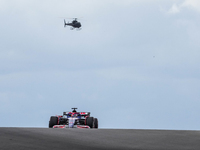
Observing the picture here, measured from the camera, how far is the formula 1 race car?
23.5m

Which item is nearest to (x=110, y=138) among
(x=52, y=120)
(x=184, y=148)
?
(x=184, y=148)

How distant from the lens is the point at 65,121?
25453 millimetres

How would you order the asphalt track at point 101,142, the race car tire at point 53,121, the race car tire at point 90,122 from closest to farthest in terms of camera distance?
1. the asphalt track at point 101,142
2. the race car tire at point 90,122
3. the race car tire at point 53,121

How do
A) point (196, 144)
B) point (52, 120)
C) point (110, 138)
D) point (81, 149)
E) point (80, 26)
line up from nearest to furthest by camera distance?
point (81, 149) → point (196, 144) → point (110, 138) → point (52, 120) → point (80, 26)

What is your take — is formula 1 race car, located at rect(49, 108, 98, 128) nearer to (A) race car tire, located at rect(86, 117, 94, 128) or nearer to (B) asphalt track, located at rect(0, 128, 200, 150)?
(A) race car tire, located at rect(86, 117, 94, 128)

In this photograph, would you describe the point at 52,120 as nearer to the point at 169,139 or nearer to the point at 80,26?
the point at 169,139

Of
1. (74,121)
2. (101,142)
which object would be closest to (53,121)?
(74,121)

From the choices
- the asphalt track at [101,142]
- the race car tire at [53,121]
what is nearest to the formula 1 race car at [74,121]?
the race car tire at [53,121]

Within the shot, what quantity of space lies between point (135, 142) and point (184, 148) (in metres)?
1.57

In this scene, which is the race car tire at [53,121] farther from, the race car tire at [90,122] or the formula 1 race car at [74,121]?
the race car tire at [90,122]

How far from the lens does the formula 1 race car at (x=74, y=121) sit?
23500 mm

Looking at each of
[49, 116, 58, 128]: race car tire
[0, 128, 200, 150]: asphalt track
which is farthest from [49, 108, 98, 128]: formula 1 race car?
[0, 128, 200, 150]: asphalt track

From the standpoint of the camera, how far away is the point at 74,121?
24875 mm

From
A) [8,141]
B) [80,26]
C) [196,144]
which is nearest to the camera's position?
[8,141]
